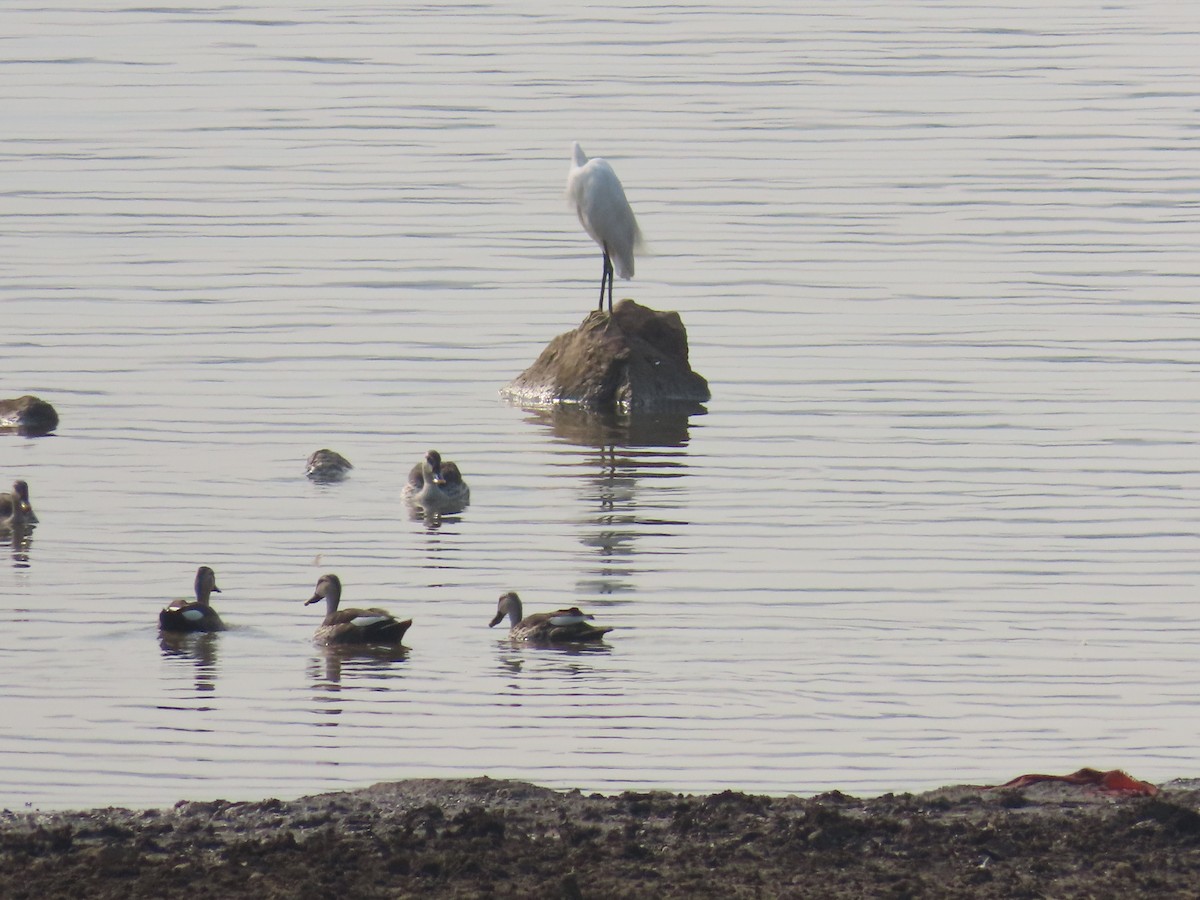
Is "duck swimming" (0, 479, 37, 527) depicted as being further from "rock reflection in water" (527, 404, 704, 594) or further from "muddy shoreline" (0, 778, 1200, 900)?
"muddy shoreline" (0, 778, 1200, 900)

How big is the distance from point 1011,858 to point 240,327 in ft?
54.2

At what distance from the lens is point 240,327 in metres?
24.7

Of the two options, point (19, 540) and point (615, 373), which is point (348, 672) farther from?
point (615, 373)

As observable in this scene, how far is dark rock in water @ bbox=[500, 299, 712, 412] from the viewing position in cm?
2189

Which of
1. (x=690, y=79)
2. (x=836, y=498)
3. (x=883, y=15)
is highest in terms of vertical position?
(x=883, y=15)

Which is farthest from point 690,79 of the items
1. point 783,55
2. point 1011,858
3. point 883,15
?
point 1011,858

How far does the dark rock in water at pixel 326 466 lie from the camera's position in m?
18.0

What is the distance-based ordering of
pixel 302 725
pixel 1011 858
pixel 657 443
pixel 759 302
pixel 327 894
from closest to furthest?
pixel 327 894
pixel 1011 858
pixel 302 725
pixel 657 443
pixel 759 302

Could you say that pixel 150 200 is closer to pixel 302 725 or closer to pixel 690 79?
pixel 690 79

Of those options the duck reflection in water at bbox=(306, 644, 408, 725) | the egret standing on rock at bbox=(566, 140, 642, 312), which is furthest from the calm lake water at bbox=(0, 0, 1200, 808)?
the egret standing on rock at bbox=(566, 140, 642, 312)

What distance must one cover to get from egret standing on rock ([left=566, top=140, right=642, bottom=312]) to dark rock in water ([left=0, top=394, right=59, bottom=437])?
5.59 meters

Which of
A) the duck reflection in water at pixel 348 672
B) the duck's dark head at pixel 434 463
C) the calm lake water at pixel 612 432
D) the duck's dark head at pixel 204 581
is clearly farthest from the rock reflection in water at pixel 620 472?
the duck's dark head at pixel 204 581

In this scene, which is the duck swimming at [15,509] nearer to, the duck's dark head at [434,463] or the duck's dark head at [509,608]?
the duck's dark head at [434,463]

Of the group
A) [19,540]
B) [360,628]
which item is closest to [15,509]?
[19,540]
